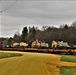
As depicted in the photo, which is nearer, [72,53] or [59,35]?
[72,53]

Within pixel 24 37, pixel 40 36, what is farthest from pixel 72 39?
pixel 24 37

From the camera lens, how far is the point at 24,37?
196 metres

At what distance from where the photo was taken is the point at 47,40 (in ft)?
478

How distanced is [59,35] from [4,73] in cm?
12376

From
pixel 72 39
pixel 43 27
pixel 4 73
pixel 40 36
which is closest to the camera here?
pixel 4 73

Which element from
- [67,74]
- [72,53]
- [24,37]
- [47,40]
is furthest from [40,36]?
[67,74]

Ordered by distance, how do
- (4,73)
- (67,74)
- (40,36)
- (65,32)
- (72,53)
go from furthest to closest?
(40,36)
(65,32)
(72,53)
(67,74)
(4,73)

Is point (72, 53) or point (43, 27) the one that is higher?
point (43, 27)

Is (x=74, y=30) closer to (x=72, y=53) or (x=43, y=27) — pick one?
(x=43, y=27)

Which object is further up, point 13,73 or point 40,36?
point 40,36

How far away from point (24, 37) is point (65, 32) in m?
58.3

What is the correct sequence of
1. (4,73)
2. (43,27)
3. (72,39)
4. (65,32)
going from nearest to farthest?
(4,73)
(72,39)
(65,32)
(43,27)

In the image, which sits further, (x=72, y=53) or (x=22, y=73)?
(x=72, y=53)

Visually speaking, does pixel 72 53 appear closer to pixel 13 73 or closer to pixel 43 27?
pixel 13 73
